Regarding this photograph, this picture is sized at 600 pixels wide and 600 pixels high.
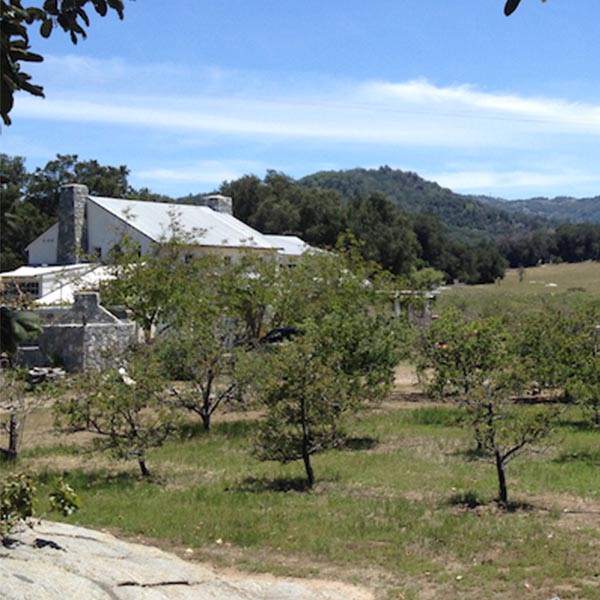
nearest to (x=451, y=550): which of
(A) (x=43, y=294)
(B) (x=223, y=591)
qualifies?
(B) (x=223, y=591)

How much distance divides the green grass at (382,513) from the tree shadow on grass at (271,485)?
0.10 feet

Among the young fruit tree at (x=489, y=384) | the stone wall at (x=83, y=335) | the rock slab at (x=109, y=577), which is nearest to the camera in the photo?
the rock slab at (x=109, y=577)

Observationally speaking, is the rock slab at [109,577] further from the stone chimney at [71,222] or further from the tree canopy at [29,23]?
the stone chimney at [71,222]

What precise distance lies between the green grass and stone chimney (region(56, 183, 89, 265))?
24.3 m

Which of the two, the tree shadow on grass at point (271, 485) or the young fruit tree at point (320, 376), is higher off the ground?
the young fruit tree at point (320, 376)

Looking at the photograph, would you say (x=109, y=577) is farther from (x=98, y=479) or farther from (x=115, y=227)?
(x=115, y=227)

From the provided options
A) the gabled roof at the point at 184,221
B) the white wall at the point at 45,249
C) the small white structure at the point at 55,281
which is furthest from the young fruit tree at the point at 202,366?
the white wall at the point at 45,249

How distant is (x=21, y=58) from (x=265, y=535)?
293 inches

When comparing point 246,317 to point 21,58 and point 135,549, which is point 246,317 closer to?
point 135,549

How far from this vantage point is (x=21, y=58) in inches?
152

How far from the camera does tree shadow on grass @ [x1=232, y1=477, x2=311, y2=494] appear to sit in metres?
12.9

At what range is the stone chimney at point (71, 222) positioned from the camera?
39781 millimetres

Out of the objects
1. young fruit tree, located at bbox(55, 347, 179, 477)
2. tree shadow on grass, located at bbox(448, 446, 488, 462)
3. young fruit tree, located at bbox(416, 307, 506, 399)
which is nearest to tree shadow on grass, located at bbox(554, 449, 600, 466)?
→ tree shadow on grass, located at bbox(448, 446, 488, 462)

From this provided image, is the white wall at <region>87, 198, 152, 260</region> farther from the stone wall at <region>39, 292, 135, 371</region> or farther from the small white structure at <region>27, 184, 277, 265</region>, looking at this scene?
the stone wall at <region>39, 292, 135, 371</region>
